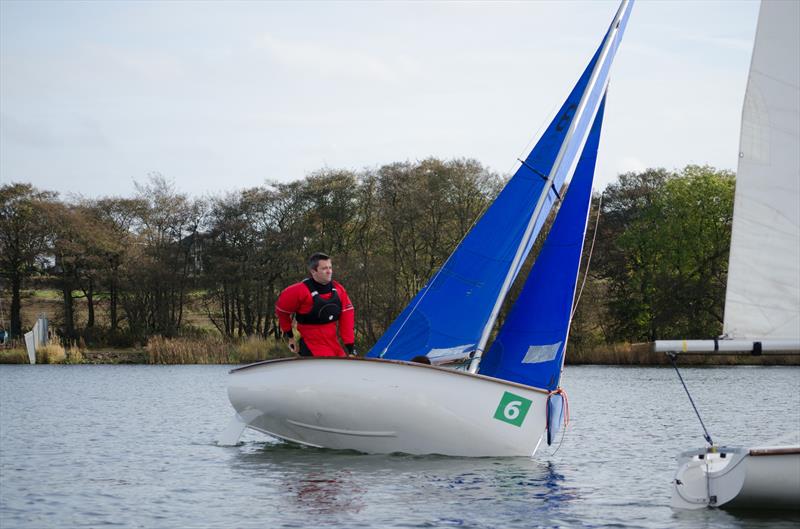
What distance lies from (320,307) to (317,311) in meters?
0.06

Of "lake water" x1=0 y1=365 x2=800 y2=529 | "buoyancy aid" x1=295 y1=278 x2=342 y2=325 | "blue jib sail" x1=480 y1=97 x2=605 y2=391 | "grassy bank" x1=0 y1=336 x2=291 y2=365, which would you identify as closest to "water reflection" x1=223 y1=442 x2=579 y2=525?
"lake water" x1=0 y1=365 x2=800 y2=529

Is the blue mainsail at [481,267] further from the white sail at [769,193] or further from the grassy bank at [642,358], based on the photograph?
the grassy bank at [642,358]

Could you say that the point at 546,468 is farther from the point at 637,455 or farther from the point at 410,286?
the point at 410,286

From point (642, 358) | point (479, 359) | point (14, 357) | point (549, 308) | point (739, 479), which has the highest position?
point (549, 308)

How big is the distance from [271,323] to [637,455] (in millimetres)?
41054

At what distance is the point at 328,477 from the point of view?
1126 centimetres

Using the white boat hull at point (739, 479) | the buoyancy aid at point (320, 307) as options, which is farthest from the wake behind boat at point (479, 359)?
the white boat hull at point (739, 479)

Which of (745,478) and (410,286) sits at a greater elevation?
(410,286)

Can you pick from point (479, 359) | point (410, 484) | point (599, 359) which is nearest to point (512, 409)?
point (479, 359)

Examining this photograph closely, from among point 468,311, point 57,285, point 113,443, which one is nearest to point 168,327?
point 57,285

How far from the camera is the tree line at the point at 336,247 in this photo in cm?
4409

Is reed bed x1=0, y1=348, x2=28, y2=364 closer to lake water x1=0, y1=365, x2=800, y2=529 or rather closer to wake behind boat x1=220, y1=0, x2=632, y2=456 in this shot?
lake water x1=0, y1=365, x2=800, y2=529

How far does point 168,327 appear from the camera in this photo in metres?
49.0

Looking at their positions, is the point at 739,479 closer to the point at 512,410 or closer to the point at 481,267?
the point at 512,410
